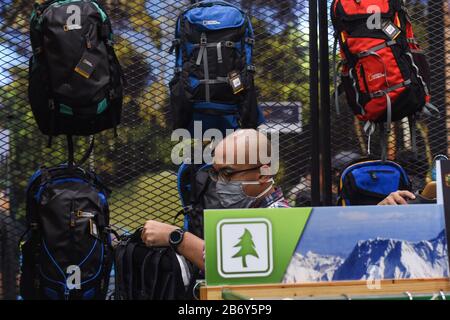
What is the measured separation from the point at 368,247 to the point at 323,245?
13 centimetres

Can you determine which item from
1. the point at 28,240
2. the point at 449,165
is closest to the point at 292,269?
the point at 449,165

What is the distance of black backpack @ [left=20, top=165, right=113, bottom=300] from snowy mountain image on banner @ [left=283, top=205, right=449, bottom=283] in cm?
122

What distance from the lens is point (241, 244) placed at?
216 cm

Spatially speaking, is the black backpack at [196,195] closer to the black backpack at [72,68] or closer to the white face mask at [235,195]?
the white face mask at [235,195]

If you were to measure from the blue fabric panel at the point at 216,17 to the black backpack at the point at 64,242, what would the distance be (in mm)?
882

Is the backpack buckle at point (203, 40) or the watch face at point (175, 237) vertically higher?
the backpack buckle at point (203, 40)

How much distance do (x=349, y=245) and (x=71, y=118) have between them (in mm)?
1496

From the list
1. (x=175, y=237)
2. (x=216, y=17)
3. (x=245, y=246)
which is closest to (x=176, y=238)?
(x=175, y=237)

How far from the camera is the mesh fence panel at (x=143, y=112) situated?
3.98 m

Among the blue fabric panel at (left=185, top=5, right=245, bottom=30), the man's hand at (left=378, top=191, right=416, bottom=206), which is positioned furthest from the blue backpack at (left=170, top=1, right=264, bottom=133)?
the man's hand at (left=378, top=191, right=416, bottom=206)

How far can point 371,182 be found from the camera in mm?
3525

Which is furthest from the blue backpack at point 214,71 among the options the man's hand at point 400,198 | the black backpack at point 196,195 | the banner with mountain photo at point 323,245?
the banner with mountain photo at point 323,245

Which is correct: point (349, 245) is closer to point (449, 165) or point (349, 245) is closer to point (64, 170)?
point (449, 165)

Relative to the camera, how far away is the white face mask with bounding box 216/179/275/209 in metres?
2.89
